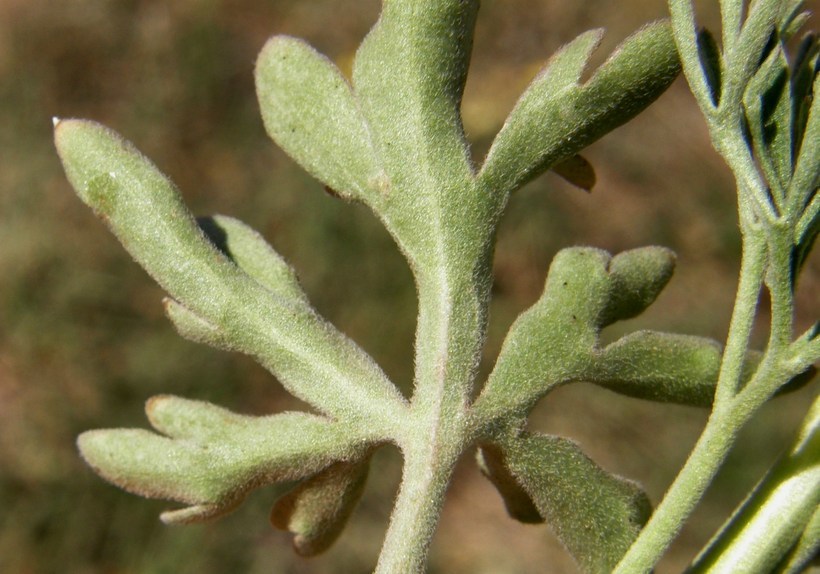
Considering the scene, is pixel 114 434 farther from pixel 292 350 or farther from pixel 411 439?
pixel 411 439

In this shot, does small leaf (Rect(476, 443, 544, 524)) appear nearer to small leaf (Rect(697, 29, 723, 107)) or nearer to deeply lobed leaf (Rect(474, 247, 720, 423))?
deeply lobed leaf (Rect(474, 247, 720, 423))

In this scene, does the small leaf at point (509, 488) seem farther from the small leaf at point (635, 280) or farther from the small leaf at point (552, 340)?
the small leaf at point (635, 280)

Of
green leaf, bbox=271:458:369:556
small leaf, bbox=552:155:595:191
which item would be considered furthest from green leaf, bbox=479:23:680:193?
green leaf, bbox=271:458:369:556

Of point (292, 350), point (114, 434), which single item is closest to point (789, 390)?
point (292, 350)

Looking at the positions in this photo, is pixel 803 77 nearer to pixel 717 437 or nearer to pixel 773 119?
pixel 773 119

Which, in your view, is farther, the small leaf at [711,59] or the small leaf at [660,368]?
the small leaf at [660,368]

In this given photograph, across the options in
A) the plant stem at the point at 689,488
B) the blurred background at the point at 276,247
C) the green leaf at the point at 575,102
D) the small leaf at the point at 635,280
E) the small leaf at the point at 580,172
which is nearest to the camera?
the plant stem at the point at 689,488

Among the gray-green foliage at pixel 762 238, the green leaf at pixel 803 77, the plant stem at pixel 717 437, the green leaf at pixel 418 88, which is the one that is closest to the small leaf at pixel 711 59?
the gray-green foliage at pixel 762 238
